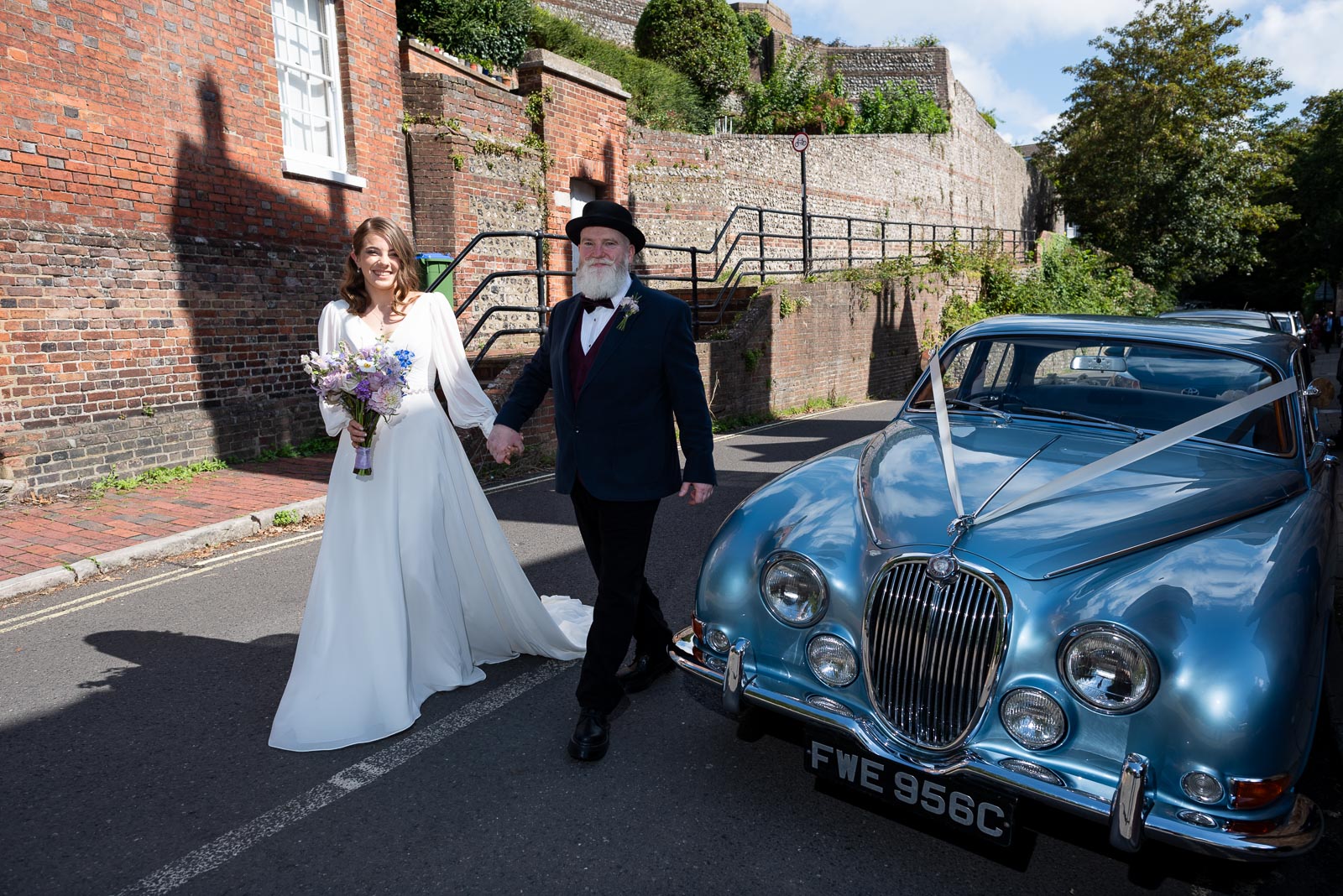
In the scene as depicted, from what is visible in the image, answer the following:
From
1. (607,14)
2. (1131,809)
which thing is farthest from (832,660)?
(607,14)

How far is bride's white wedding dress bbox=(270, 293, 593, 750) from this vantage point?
352 centimetres

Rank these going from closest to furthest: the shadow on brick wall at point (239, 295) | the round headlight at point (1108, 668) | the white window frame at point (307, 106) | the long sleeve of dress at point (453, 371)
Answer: the round headlight at point (1108, 668) → the long sleeve of dress at point (453, 371) → the shadow on brick wall at point (239, 295) → the white window frame at point (307, 106)

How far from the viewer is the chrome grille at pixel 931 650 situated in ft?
8.15

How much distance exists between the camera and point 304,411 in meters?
9.53

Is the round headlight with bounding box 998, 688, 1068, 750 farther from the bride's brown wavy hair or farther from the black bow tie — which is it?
the bride's brown wavy hair

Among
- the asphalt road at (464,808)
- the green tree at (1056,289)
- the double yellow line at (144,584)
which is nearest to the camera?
the asphalt road at (464,808)

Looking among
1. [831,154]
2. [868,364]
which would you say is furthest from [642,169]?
→ [831,154]

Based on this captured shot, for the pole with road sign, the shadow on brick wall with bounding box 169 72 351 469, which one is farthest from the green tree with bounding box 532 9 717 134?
the shadow on brick wall with bounding box 169 72 351 469

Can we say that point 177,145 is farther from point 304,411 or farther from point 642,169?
point 642,169

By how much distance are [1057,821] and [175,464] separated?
312 inches

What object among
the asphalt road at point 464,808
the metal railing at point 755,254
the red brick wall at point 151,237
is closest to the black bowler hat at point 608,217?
the asphalt road at point 464,808

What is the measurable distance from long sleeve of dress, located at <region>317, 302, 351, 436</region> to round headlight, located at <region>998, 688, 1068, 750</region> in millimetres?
2702

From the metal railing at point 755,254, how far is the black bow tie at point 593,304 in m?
5.66

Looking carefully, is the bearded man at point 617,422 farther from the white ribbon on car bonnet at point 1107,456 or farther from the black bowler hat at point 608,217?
the white ribbon on car bonnet at point 1107,456
